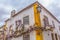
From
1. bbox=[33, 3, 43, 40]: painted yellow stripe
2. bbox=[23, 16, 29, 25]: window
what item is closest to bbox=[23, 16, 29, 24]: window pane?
bbox=[23, 16, 29, 25]: window

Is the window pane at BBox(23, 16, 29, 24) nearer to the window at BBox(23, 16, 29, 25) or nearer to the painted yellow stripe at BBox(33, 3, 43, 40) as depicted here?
the window at BBox(23, 16, 29, 25)

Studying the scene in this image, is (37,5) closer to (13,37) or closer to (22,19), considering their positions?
(22,19)

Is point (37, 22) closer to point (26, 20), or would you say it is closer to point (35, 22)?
point (35, 22)

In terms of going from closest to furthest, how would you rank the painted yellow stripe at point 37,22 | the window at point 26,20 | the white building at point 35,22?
the painted yellow stripe at point 37,22, the white building at point 35,22, the window at point 26,20

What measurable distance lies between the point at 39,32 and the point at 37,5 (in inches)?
155

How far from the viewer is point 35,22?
19.4m

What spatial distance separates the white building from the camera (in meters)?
19.2

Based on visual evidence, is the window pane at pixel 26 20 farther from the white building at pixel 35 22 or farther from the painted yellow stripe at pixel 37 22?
the painted yellow stripe at pixel 37 22

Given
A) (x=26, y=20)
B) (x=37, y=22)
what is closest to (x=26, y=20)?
(x=26, y=20)

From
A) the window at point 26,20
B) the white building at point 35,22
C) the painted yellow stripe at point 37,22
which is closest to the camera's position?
the painted yellow stripe at point 37,22

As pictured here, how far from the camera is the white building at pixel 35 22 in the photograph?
755 inches

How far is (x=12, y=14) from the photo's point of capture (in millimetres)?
24062

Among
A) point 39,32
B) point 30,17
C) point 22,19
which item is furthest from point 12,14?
point 39,32

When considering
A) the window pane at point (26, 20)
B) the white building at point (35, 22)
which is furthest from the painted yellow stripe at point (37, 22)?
the window pane at point (26, 20)
